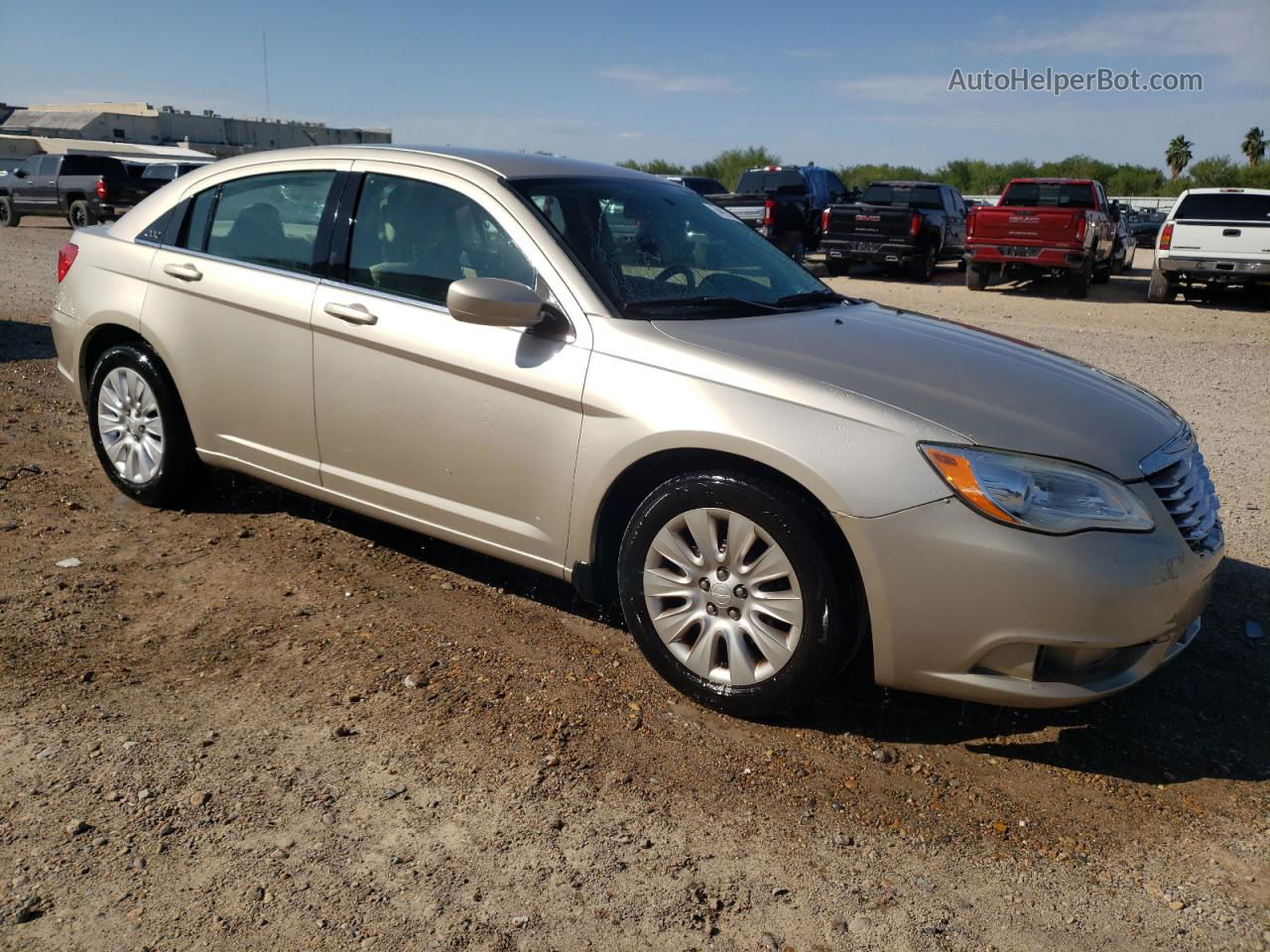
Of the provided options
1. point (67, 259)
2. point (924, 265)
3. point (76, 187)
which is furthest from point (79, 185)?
point (67, 259)

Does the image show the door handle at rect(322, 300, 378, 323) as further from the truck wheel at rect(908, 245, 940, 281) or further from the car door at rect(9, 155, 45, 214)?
the car door at rect(9, 155, 45, 214)

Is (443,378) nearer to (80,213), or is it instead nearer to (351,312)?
(351,312)

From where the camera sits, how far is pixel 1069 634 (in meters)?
3.05

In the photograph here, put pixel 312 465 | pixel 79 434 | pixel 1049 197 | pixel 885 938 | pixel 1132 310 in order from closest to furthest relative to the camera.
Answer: pixel 885 938 → pixel 312 465 → pixel 79 434 → pixel 1132 310 → pixel 1049 197

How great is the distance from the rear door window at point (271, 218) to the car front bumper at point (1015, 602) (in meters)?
2.65

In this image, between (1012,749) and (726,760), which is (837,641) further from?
(1012,749)

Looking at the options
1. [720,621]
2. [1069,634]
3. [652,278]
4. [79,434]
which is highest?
[652,278]

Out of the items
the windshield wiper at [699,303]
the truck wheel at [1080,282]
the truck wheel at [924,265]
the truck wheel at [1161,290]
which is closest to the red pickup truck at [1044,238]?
the truck wheel at [1080,282]

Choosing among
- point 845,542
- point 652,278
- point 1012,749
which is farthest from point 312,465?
point 1012,749

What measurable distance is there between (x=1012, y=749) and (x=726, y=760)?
0.96 meters

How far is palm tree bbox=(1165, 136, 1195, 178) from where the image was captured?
7044 cm

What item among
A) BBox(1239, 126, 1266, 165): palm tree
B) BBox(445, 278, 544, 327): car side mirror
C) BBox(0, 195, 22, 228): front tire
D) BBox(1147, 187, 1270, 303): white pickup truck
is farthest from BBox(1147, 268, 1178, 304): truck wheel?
BBox(1239, 126, 1266, 165): palm tree

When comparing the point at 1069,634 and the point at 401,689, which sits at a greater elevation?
the point at 1069,634

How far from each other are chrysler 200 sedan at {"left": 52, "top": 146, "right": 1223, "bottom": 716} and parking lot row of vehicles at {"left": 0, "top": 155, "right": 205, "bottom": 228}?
2265 centimetres
